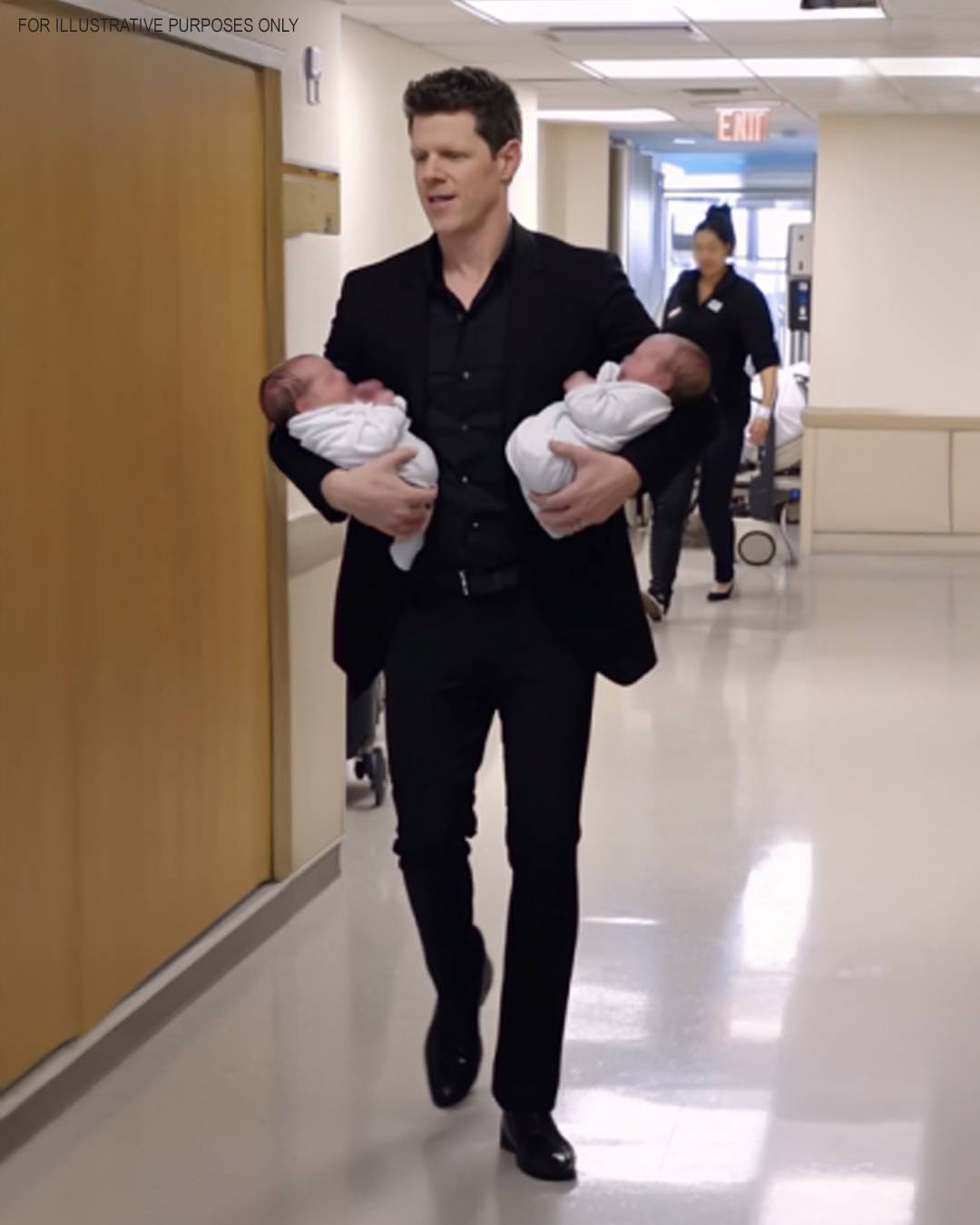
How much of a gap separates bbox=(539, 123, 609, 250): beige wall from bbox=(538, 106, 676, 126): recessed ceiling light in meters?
0.64

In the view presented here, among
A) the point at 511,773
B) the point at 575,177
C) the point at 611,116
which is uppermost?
the point at 611,116

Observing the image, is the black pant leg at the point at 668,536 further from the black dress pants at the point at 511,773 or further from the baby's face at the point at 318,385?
the baby's face at the point at 318,385

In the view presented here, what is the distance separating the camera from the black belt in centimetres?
309

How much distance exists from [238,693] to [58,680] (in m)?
0.90

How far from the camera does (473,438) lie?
10.2 feet

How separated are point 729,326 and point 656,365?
621cm

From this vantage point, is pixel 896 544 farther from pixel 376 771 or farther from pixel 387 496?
pixel 387 496

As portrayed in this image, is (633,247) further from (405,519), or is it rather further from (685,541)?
(405,519)

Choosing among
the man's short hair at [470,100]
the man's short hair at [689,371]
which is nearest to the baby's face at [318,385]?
the man's short hair at [470,100]

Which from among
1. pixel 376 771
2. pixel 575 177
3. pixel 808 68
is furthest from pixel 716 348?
pixel 575 177

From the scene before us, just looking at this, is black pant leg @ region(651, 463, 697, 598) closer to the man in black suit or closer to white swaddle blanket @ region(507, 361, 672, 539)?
the man in black suit

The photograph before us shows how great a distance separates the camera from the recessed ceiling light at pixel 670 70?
8.76 meters

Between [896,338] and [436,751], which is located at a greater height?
[896,338]

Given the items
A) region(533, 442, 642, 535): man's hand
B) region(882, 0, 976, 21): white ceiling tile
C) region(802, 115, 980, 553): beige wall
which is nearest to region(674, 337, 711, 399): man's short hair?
region(533, 442, 642, 535): man's hand
